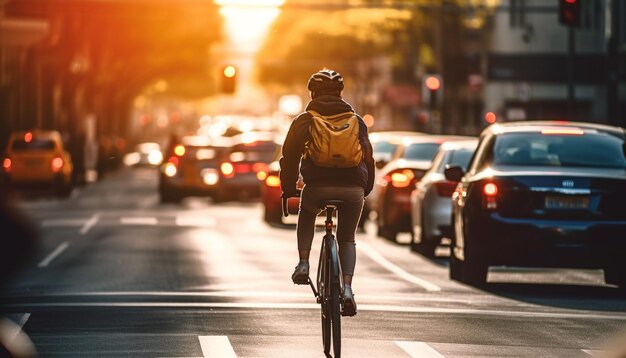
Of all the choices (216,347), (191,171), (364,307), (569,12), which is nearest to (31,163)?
(191,171)

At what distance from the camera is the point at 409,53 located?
84.4 metres

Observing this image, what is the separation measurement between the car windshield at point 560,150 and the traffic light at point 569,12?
60.2 feet

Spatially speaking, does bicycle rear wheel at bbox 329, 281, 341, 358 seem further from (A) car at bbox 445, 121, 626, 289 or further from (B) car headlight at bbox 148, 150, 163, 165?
(B) car headlight at bbox 148, 150, 163, 165

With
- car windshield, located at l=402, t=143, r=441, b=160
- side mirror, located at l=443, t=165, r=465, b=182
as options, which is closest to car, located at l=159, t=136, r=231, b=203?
car windshield, located at l=402, t=143, r=441, b=160

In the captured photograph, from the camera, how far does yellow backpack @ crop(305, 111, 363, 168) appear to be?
1097 cm

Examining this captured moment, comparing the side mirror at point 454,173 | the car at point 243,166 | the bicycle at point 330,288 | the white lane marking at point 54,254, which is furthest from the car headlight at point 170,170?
the bicycle at point 330,288

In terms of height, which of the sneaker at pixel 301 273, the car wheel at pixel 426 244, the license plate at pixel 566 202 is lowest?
the car wheel at pixel 426 244

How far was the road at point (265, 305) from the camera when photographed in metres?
11.8

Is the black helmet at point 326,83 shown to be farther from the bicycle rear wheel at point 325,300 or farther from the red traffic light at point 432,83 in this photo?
the red traffic light at point 432,83

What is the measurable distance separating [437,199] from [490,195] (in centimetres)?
517

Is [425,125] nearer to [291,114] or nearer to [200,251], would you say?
[200,251]

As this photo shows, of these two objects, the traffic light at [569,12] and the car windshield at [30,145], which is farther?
the car windshield at [30,145]

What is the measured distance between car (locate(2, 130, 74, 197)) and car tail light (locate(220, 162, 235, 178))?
640 cm

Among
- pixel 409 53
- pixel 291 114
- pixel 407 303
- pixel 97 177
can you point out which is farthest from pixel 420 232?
pixel 291 114
